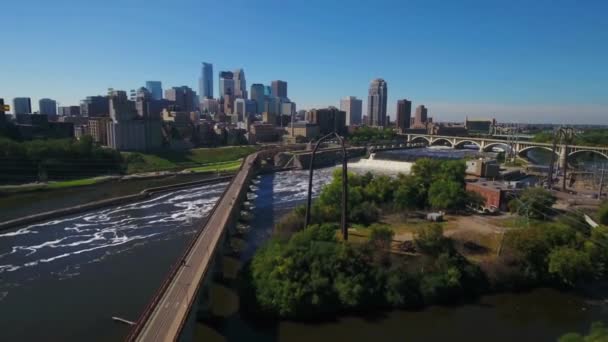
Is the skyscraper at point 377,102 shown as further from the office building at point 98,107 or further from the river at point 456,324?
the river at point 456,324

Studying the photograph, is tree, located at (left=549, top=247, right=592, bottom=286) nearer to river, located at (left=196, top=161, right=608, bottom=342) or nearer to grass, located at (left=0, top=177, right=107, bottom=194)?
river, located at (left=196, top=161, right=608, bottom=342)

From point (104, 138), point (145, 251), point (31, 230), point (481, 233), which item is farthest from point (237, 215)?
point (104, 138)

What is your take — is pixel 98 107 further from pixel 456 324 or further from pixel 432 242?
pixel 456 324

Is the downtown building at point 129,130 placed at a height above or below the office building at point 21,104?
below

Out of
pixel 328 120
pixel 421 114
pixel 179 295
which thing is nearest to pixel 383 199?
pixel 179 295

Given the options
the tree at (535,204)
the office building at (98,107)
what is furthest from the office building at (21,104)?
the tree at (535,204)

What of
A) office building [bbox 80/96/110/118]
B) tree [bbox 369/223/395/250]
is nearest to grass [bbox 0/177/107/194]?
tree [bbox 369/223/395/250]

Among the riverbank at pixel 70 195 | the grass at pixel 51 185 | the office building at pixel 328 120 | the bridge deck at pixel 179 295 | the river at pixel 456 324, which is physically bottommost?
the river at pixel 456 324
